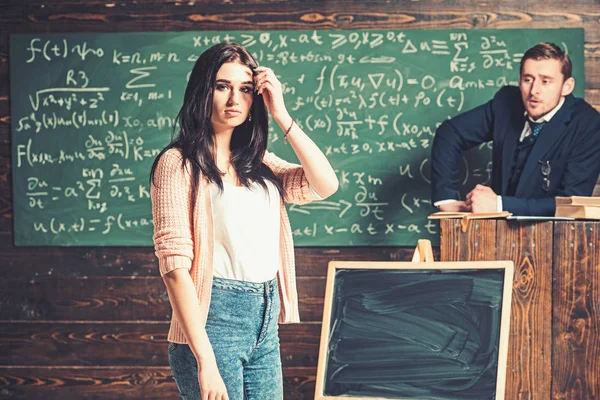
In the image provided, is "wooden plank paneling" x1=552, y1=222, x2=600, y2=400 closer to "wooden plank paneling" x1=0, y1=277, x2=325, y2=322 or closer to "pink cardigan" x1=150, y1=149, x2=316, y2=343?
"pink cardigan" x1=150, y1=149, x2=316, y2=343

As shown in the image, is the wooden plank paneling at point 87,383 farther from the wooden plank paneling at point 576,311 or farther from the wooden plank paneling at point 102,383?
the wooden plank paneling at point 576,311

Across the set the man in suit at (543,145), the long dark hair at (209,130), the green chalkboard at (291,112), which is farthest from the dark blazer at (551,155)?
the long dark hair at (209,130)

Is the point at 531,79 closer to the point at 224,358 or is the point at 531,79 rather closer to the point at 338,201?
the point at 338,201

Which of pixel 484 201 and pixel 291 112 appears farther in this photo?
pixel 291 112

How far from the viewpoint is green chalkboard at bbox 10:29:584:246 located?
11.4 ft

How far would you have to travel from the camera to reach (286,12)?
3535 mm

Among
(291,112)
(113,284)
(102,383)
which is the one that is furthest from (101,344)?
(291,112)

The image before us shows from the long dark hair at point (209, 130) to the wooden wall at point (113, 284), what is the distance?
5.85ft

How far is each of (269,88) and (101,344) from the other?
7.51 feet

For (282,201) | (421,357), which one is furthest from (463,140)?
(282,201)

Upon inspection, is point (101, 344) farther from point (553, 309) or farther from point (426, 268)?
point (553, 309)

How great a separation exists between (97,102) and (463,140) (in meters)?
1.76

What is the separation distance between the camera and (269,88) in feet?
5.72

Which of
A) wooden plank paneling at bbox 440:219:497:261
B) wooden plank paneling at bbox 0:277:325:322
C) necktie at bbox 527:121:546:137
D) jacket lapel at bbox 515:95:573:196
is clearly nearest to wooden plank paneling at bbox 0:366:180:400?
wooden plank paneling at bbox 0:277:325:322
